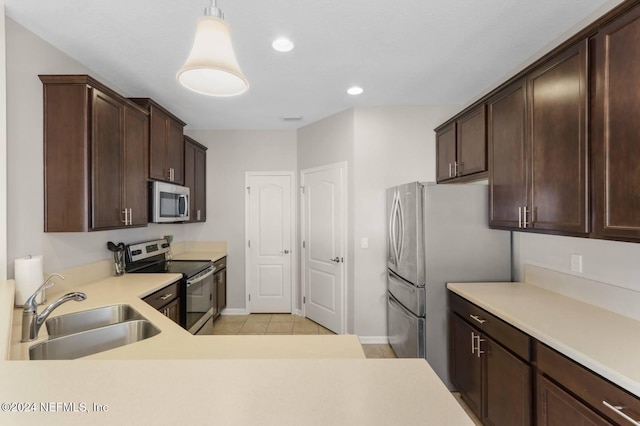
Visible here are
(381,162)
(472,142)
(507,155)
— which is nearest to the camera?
(507,155)

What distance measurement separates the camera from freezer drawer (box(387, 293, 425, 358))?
2521 millimetres

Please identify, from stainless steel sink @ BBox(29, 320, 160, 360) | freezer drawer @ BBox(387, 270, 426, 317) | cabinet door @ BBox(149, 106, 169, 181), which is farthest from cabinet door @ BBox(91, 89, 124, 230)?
freezer drawer @ BBox(387, 270, 426, 317)

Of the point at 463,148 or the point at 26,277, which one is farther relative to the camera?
the point at 463,148

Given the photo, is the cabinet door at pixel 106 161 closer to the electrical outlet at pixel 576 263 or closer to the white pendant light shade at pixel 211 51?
the white pendant light shade at pixel 211 51

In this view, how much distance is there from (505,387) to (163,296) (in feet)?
8.35

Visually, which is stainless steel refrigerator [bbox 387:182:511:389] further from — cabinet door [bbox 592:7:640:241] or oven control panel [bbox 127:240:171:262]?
oven control panel [bbox 127:240:171:262]

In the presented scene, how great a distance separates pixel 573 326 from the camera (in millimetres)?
1561

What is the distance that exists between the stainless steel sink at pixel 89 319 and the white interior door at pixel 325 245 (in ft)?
7.50

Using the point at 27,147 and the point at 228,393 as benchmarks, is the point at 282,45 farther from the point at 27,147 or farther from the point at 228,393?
the point at 228,393

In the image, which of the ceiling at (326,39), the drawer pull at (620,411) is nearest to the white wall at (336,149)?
the ceiling at (326,39)

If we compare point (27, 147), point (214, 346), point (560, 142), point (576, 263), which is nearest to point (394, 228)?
point (576, 263)

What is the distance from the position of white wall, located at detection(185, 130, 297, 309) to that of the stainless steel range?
725 millimetres

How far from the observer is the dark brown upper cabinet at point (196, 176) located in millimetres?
3764

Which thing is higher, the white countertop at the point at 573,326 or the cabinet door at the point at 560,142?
the cabinet door at the point at 560,142
